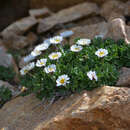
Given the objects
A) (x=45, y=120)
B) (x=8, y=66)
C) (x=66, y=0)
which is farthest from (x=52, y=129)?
(x=66, y=0)

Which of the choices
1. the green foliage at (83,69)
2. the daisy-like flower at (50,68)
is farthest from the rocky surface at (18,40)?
the daisy-like flower at (50,68)

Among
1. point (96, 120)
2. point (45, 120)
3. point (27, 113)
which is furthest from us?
point (27, 113)

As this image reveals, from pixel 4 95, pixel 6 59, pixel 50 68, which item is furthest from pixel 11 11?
pixel 50 68

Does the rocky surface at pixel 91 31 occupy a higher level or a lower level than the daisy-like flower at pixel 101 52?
higher

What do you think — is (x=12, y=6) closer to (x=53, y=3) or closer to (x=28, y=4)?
(x=28, y=4)

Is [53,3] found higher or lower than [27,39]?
higher

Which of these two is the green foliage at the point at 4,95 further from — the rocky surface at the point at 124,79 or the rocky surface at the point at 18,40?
the rocky surface at the point at 18,40

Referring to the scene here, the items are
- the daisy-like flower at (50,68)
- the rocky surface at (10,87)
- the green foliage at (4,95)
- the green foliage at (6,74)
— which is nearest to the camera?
the daisy-like flower at (50,68)

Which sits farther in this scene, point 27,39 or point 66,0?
point 66,0
